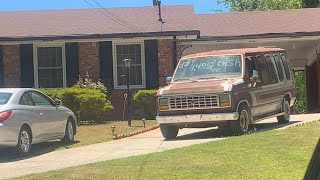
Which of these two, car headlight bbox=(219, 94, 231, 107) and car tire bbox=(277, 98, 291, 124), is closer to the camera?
car headlight bbox=(219, 94, 231, 107)

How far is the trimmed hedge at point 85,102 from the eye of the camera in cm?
1756

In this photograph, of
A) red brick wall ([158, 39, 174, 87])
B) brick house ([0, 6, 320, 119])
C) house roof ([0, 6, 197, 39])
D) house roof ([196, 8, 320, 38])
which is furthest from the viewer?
house roof ([196, 8, 320, 38])

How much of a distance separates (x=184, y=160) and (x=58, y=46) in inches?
515

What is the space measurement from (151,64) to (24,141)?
965 cm

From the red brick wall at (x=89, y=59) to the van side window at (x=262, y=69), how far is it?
8195 mm

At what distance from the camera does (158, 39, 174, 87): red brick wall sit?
1986 centimetres

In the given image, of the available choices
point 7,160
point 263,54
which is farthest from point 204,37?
point 7,160

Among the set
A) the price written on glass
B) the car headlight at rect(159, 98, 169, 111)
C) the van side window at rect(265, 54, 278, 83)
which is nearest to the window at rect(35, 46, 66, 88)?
the price written on glass

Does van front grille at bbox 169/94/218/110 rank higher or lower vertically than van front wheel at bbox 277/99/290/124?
higher

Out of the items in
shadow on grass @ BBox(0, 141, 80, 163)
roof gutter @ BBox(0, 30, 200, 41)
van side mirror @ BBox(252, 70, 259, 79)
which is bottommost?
shadow on grass @ BBox(0, 141, 80, 163)

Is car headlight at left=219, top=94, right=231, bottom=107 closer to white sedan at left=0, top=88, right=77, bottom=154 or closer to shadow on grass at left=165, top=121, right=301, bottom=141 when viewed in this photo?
shadow on grass at left=165, top=121, right=301, bottom=141

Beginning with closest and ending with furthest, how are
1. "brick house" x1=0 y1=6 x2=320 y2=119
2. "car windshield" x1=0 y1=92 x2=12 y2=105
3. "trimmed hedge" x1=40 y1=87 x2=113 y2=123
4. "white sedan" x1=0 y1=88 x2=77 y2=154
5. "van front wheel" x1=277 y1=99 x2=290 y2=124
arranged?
"white sedan" x1=0 y1=88 x2=77 y2=154
"car windshield" x1=0 y1=92 x2=12 y2=105
"van front wheel" x1=277 y1=99 x2=290 y2=124
"trimmed hedge" x1=40 y1=87 x2=113 y2=123
"brick house" x1=0 y1=6 x2=320 y2=119

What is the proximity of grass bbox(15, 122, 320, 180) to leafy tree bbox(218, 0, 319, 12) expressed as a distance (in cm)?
2703

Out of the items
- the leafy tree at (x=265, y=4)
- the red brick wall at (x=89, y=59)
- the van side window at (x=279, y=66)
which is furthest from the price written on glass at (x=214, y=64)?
the leafy tree at (x=265, y=4)
